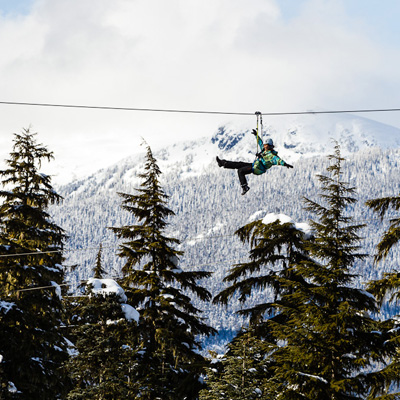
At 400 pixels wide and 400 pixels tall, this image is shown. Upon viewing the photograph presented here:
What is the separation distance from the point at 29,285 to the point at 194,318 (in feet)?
17.5

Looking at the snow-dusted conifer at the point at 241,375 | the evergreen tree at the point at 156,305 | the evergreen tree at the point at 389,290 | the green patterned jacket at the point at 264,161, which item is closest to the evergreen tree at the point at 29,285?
the evergreen tree at the point at 156,305

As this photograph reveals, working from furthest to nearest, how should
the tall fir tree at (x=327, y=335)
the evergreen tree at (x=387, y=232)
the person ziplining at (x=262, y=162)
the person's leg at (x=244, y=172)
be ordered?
the person's leg at (x=244, y=172) → the person ziplining at (x=262, y=162) → the tall fir tree at (x=327, y=335) → the evergreen tree at (x=387, y=232)

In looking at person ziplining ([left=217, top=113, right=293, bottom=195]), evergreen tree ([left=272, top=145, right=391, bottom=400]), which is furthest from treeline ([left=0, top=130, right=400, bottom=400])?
person ziplining ([left=217, top=113, right=293, bottom=195])

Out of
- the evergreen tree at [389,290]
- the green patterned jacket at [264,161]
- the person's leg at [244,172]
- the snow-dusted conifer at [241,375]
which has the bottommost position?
the snow-dusted conifer at [241,375]

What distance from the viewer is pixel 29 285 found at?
18188 millimetres

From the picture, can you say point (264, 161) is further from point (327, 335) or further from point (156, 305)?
point (156, 305)

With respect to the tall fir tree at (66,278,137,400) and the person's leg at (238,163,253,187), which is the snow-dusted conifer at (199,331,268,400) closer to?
the tall fir tree at (66,278,137,400)

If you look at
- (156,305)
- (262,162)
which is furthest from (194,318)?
(262,162)

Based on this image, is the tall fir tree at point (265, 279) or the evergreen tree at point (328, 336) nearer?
the evergreen tree at point (328, 336)

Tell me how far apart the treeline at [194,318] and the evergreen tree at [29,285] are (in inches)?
1.5

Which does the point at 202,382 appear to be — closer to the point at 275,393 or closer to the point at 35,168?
the point at 275,393

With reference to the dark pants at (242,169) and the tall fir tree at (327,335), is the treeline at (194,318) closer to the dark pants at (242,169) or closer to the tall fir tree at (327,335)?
the tall fir tree at (327,335)

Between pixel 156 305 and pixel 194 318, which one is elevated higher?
pixel 156 305

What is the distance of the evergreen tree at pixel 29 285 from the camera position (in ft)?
54.1
